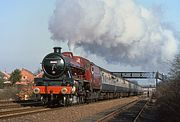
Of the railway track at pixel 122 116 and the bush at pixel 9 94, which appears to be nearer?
the railway track at pixel 122 116

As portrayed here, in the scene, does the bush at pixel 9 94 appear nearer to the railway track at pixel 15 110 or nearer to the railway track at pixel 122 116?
the railway track at pixel 15 110

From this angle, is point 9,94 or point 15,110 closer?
point 15,110

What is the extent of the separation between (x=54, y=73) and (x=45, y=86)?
123 centimetres

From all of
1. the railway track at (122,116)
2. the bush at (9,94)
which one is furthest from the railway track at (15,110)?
the bush at (9,94)

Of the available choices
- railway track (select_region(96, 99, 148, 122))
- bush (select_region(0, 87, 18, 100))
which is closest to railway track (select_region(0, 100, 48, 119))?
railway track (select_region(96, 99, 148, 122))

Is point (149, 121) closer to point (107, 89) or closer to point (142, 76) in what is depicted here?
point (107, 89)

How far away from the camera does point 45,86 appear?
83.1ft

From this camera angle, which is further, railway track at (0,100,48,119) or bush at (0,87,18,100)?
bush at (0,87,18,100)

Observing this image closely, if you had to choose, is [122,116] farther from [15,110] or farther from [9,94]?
[9,94]

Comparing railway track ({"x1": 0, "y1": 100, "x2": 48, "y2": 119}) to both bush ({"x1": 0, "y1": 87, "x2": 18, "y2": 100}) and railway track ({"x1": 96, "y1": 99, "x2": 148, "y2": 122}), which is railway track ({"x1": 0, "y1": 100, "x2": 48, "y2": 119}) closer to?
railway track ({"x1": 96, "y1": 99, "x2": 148, "y2": 122})

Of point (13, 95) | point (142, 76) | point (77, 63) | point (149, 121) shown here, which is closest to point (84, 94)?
point (77, 63)

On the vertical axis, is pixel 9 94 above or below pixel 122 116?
above

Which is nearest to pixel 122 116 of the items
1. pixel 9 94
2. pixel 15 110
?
pixel 15 110

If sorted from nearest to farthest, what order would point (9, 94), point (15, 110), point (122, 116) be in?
1. point (122, 116)
2. point (15, 110)
3. point (9, 94)
